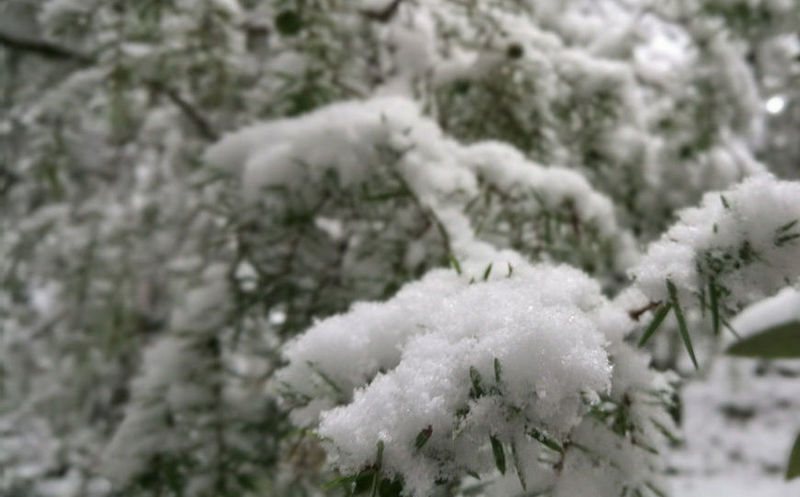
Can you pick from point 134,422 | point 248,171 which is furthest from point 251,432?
point 248,171

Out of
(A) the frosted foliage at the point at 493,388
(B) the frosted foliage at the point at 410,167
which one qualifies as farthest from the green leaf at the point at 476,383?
(B) the frosted foliage at the point at 410,167

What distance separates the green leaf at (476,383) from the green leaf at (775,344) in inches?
5.4

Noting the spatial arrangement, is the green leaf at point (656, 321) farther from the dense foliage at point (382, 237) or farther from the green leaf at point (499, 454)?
the green leaf at point (499, 454)

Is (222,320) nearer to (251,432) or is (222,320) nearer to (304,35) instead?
(251,432)

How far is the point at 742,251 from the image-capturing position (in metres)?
0.43

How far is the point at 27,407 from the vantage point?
283 centimetres

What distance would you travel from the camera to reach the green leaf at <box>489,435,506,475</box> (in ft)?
1.17

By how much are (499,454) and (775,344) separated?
0.51ft

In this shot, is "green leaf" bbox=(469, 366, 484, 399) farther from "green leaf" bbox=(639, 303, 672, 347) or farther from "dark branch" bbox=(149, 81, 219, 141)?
"dark branch" bbox=(149, 81, 219, 141)

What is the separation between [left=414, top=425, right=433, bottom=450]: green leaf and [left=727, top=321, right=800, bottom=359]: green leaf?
17 cm

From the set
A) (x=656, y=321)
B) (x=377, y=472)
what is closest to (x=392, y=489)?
(x=377, y=472)

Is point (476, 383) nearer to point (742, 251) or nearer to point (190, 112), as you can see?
point (742, 251)

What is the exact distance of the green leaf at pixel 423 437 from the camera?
37 cm

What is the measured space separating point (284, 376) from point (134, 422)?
677 millimetres
